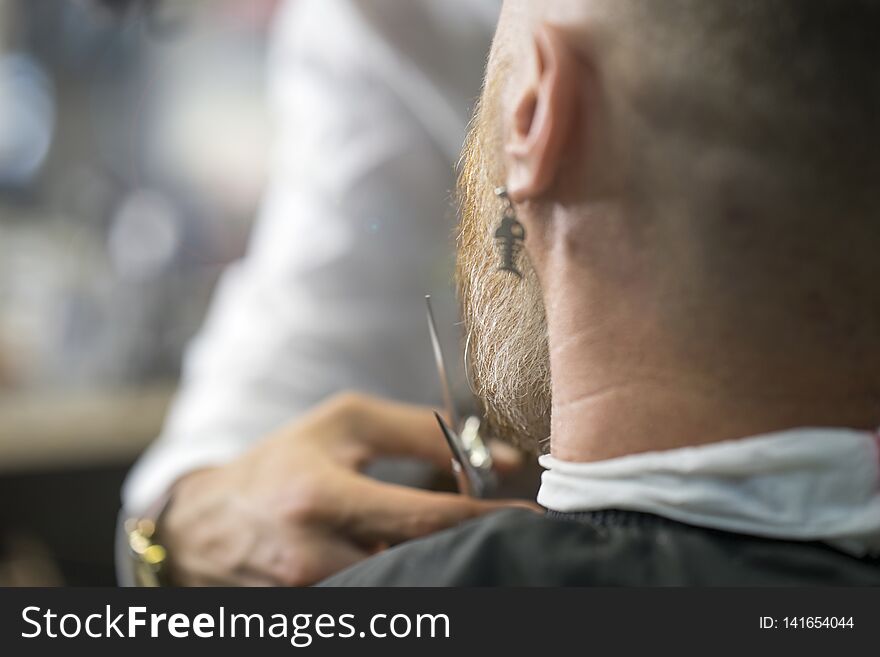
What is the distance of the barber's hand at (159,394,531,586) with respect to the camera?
2.15ft

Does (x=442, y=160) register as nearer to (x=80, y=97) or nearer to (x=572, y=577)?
(x=572, y=577)

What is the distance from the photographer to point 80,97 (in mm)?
2287

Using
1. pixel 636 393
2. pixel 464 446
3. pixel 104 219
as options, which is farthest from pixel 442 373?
pixel 104 219

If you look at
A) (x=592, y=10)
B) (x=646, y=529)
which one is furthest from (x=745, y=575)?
(x=592, y=10)

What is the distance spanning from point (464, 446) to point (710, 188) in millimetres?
260

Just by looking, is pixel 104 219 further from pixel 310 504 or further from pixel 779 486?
pixel 779 486

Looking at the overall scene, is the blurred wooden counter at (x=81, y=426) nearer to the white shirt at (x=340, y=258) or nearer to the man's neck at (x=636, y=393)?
the white shirt at (x=340, y=258)

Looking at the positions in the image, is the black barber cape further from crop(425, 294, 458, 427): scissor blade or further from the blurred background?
the blurred background

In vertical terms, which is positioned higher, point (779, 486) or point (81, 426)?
point (779, 486)

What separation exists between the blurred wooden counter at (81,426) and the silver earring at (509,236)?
1.71 meters

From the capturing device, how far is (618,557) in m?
0.46

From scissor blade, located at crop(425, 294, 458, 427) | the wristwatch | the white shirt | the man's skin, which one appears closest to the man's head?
the man's skin

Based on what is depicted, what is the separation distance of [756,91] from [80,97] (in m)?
2.13

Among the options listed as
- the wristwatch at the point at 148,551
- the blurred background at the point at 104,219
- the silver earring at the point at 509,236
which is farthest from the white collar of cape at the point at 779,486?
the blurred background at the point at 104,219
